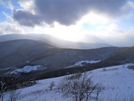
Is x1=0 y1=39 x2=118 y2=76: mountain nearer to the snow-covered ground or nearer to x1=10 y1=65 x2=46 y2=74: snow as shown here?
x1=10 y1=65 x2=46 y2=74: snow

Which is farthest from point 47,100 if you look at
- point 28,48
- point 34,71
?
point 28,48

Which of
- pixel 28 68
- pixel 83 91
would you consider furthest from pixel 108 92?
pixel 28 68

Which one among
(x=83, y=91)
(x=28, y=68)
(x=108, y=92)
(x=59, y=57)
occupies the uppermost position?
(x=83, y=91)

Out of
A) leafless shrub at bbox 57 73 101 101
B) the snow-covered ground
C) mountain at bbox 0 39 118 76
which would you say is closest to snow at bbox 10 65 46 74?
mountain at bbox 0 39 118 76

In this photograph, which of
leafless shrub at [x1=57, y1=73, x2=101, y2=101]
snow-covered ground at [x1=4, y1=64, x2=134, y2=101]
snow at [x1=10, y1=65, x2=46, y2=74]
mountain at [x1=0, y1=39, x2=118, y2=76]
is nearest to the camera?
leafless shrub at [x1=57, y1=73, x2=101, y2=101]

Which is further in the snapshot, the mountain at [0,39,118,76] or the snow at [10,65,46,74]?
the mountain at [0,39,118,76]

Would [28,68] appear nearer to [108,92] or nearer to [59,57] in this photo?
[59,57]

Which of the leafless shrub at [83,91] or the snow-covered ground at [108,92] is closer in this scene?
the leafless shrub at [83,91]

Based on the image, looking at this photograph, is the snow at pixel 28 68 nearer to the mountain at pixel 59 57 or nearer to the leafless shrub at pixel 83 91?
the mountain at pixel 59 57

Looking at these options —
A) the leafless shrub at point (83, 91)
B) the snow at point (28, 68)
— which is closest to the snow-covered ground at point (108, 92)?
the leafless shrub at point (83, 91)

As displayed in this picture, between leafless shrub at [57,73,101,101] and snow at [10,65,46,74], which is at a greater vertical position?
leafless shrub at [57,73,101,101]

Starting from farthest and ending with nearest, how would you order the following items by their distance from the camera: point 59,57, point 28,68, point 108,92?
point 59,57 < point 28,68 < point 108,92

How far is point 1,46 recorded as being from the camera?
58.6 meters

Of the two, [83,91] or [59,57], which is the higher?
[83,91]
